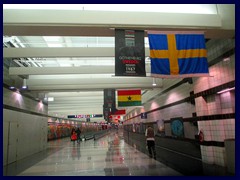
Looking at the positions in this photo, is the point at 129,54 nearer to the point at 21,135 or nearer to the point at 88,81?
the point at 88,81

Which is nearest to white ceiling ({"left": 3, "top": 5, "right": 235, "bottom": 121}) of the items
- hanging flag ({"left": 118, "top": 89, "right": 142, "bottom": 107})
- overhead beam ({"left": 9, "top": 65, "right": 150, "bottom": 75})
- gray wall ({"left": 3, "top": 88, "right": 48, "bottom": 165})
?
overhead beam ({"left": 9, "top": 65, "right": 150, "bottom": 75})

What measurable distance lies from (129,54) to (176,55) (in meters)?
1.31

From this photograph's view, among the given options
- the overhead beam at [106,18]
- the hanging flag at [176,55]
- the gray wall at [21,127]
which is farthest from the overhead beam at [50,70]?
the hanging flag at [176,55]

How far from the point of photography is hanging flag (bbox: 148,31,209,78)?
18.7ft

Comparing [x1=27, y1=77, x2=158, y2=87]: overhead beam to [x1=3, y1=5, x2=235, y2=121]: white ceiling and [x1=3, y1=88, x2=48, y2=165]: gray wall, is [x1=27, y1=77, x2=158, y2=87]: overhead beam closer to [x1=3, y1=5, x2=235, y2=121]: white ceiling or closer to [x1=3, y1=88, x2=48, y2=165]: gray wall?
[x1=3, y1=5, x2=235, y2=121]: white ceiling

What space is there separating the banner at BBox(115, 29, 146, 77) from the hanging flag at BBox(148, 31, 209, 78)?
32 cm

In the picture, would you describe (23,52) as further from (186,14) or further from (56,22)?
(186,14)

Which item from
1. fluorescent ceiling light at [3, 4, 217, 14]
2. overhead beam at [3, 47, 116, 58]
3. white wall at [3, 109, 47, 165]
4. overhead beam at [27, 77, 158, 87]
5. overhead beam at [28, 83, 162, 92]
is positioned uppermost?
fluorescent ceiling light at [3, 4, 217, 14]

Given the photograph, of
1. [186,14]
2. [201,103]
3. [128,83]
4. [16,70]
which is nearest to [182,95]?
[201,103]

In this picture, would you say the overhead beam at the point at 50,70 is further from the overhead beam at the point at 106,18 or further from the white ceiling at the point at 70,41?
the overhead beam at the point at 106,18

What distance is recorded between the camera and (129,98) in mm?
14406

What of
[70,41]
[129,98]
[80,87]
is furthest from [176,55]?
[129,98]

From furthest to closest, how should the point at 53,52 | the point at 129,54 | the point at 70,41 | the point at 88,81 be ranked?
1. the point at 88,81
2. the point at 70,41
3. the point at 53,52
4. the point at 129,54

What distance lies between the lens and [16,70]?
10773 millimetres
